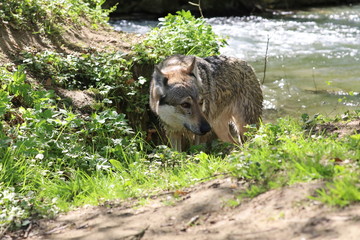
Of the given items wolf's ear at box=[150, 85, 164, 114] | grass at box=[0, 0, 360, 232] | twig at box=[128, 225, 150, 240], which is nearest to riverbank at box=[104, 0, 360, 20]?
grass at box=[0, 0, 360, 232]

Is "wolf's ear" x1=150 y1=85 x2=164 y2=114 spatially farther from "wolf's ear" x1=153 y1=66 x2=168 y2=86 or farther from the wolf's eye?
the wolf's eye

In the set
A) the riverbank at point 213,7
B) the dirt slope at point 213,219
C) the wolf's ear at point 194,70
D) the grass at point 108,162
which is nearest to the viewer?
the dirt slope at point 213,219

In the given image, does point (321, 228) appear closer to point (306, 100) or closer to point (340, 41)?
point (306, 100)

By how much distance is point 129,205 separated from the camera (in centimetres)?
436

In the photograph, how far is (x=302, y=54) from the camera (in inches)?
551

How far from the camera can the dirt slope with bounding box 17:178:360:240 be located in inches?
125

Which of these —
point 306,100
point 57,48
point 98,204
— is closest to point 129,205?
point 98,204

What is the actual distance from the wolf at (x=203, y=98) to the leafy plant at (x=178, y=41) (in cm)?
104

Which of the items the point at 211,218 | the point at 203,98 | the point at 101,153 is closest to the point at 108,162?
the point at 101,153

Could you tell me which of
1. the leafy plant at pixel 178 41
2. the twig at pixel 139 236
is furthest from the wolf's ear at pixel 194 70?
the twig at pixel 139 236

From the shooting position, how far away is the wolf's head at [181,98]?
21.1 ft

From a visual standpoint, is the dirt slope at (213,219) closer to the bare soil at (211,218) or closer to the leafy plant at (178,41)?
the bare soil at (211,218)

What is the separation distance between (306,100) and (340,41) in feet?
18.4

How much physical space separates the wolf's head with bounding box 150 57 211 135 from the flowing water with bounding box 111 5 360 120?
197 centimetres
